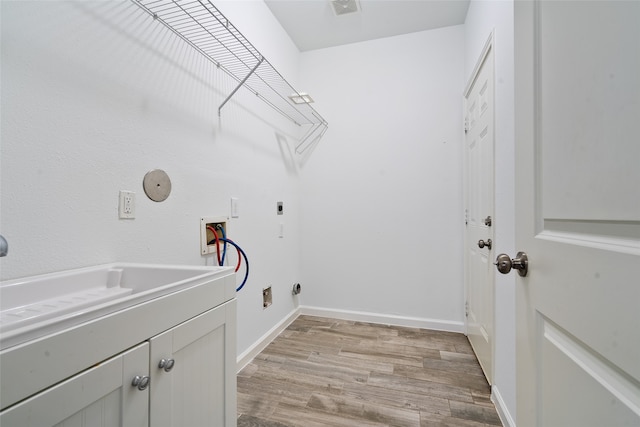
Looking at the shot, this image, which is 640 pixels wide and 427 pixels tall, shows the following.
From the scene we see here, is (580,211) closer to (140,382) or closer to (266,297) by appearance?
(140,382)

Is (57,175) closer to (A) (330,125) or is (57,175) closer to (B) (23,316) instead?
(B) (23,316)

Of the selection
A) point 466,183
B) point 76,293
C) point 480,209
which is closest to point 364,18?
point 466,183

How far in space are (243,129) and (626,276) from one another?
6.34ft

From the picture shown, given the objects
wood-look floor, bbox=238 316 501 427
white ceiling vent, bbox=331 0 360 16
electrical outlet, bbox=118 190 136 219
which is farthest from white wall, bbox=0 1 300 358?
white ceiling vent, bbox=331 0 360 16

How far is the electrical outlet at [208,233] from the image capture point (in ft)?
4.97

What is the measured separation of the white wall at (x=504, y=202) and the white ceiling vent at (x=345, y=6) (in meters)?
0.98

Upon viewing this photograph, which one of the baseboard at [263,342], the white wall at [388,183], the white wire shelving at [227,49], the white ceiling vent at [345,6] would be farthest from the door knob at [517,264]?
the white ceiling vent at [345,6]

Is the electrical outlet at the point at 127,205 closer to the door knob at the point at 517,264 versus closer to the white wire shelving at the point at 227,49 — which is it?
the white wire shelving at the point at 227,49

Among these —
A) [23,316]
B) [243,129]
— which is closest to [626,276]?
[23,316]

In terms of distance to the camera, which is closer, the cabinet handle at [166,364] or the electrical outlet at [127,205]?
the cabinet handle at [166,364]

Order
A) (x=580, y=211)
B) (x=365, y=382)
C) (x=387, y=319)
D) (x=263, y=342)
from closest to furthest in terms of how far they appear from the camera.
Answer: (x=580, y=211)
(x=365, y=382)
(x=263, y=342)
(x=387, y=319)

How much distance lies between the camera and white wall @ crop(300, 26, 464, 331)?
2439 mm

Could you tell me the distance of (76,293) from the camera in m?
0.87

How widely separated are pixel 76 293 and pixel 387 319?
7.68 ft
